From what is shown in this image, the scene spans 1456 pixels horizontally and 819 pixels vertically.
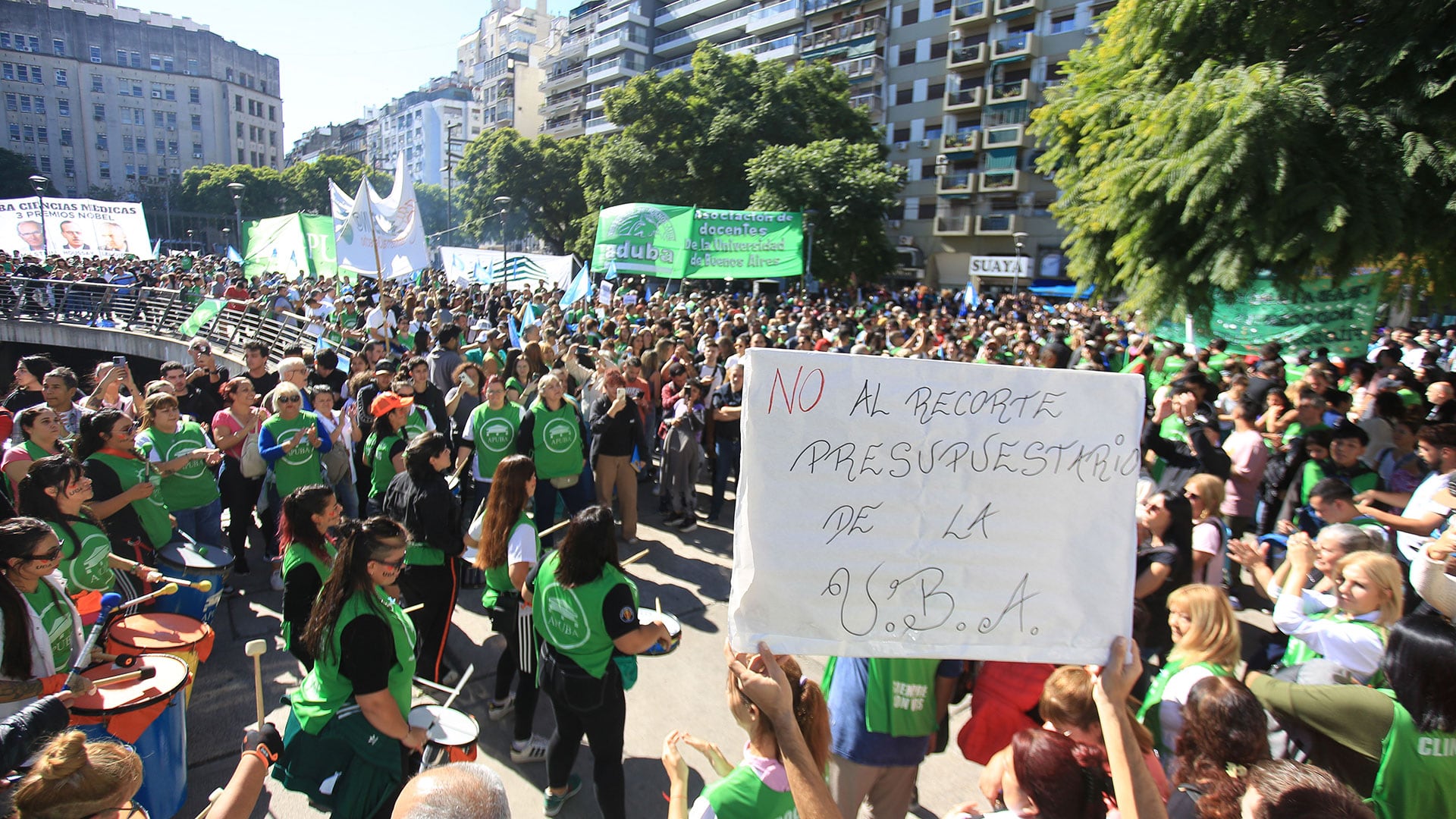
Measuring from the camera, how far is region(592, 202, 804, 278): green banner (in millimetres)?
16047

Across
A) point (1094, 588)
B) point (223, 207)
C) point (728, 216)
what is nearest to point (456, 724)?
point (1094, 588)

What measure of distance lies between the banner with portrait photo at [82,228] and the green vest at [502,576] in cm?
2594

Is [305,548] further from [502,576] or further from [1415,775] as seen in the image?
[1415,775]

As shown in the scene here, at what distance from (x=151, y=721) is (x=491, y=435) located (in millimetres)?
3304

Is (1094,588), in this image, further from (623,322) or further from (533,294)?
(533,294)

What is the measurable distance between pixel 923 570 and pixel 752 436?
0.58 m

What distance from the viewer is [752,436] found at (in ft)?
6.33

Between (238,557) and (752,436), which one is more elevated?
(752,436)

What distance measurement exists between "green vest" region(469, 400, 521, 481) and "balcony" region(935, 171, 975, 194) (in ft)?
130

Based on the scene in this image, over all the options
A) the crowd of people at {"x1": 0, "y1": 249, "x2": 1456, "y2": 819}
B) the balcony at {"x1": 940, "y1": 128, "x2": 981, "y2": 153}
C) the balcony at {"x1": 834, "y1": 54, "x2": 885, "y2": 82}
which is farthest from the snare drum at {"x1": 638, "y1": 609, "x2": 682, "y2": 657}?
the balcony at {"x1": 834, "y1": 54, "x2": 885, "y2": 82}

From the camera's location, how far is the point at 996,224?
133 feet

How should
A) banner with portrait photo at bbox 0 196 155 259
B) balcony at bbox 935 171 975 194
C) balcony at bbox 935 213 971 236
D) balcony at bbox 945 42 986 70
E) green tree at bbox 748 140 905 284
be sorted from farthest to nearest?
balcony at bbox 935 213 971 236
balcony at bbox 935 171 975 194
balcony at bbox 945 42 986 70
green tree at bbox 748 140 905 284
banner with portrait photo at bbox 0 196 155 259

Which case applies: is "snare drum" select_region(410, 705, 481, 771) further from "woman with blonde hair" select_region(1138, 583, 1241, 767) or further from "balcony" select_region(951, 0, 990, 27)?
"balcony" select_region(951, 0, 990, 27)

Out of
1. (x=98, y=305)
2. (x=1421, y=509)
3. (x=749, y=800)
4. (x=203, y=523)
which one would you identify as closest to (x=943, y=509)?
(x=749, y=800)
